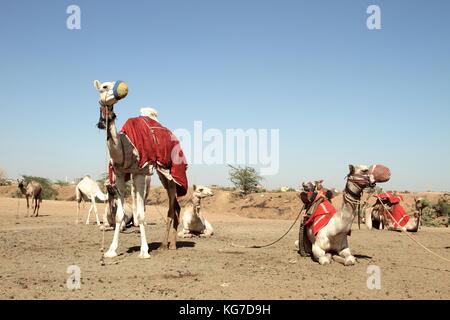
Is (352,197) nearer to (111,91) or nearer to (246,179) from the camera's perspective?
(111,91)

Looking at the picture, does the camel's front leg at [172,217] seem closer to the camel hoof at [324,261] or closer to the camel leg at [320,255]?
the camel leg at [320,255]

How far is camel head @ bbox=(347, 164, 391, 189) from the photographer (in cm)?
856

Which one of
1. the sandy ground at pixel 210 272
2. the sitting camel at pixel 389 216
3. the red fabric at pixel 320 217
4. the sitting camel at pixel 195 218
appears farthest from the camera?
the sitting camel at pixel 389 216

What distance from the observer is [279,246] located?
501 inches

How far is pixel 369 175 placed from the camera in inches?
340

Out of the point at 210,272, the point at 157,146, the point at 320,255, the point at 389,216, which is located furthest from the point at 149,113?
the point at 389,216

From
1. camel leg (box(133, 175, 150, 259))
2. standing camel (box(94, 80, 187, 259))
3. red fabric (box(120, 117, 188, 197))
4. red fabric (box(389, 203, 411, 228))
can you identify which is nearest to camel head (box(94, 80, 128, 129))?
standing camel (box(94, 80, 187, 259))

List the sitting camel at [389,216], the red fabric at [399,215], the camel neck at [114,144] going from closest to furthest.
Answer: the camel neck at [114,144]
the sitting camel at [389,216]
the red fabric at [399,215]

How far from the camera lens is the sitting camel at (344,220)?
339 inches

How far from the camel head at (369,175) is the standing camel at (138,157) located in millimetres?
4237

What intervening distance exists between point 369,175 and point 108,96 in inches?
210

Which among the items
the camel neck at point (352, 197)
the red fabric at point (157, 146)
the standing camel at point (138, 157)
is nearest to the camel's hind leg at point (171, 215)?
the standing camel at point (138, 157)

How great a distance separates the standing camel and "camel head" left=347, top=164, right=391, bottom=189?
4.24 meters
